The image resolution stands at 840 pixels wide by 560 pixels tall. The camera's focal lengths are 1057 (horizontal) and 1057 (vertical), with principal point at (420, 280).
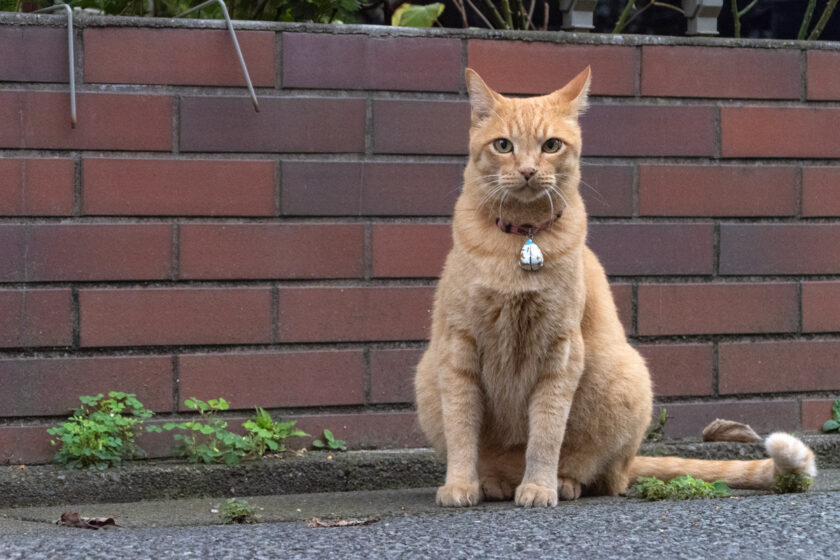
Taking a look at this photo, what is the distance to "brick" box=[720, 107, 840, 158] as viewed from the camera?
3.69 metres

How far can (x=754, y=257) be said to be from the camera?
3.71 m

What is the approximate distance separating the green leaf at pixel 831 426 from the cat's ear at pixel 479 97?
1.73m

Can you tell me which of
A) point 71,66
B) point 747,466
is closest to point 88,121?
point 71,66

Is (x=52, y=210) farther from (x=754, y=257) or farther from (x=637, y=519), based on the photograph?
(x=754, y=257)

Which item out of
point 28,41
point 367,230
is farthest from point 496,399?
point 28,41

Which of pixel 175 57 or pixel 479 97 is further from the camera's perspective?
pixel 175 57

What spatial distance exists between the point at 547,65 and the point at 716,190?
0.74 m

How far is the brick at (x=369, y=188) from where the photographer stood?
11.2ft

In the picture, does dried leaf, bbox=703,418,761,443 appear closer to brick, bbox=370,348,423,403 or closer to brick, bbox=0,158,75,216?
brick, bbox=370,348,423,403

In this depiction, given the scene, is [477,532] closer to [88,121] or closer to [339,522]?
[339,522]

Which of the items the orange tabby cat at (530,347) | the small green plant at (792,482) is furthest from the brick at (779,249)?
the small green plant at (792,482)

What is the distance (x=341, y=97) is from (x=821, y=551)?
79.8 inches

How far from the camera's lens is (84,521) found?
282cm

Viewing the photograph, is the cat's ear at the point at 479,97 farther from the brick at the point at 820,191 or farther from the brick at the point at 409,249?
the brick at the point at 820,191
